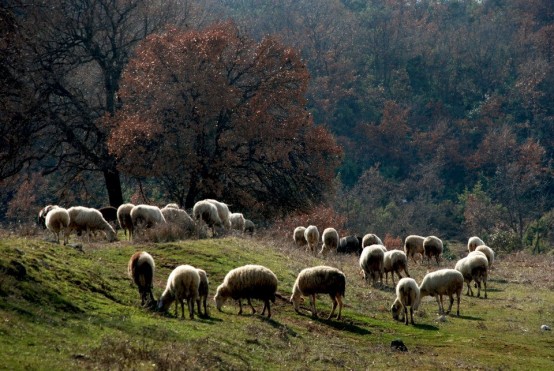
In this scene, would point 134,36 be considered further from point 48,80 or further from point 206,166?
point 206,166

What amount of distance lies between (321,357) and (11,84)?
1805cm

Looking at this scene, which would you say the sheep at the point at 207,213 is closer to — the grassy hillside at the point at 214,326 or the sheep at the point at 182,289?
the grassy hillside at the point at 214,326

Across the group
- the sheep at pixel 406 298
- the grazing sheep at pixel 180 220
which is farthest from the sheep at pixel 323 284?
the grazing sheep at pixel 180 220

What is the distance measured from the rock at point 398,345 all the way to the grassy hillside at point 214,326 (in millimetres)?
172

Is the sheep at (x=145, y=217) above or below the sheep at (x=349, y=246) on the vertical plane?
above

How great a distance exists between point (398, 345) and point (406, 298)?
10.6 ft

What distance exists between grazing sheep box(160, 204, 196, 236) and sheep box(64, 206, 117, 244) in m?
2.33

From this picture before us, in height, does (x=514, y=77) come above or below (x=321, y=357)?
above

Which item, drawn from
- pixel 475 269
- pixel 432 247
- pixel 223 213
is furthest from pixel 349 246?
pixel 475 269

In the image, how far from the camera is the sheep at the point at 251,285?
18.7 metres

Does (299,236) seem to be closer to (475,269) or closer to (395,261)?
(395,261)

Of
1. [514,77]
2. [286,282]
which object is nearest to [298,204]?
[286,282]

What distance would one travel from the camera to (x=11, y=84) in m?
28.8

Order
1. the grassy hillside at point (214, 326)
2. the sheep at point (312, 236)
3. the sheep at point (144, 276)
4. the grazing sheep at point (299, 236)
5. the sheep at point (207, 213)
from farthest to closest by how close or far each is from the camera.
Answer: the grazing sheep at point (299, 236), the sheep at point (312, 236), the sheep at point (207, 213), the sheep at point (144, 276), the grassy hillside at point (214, 326)
